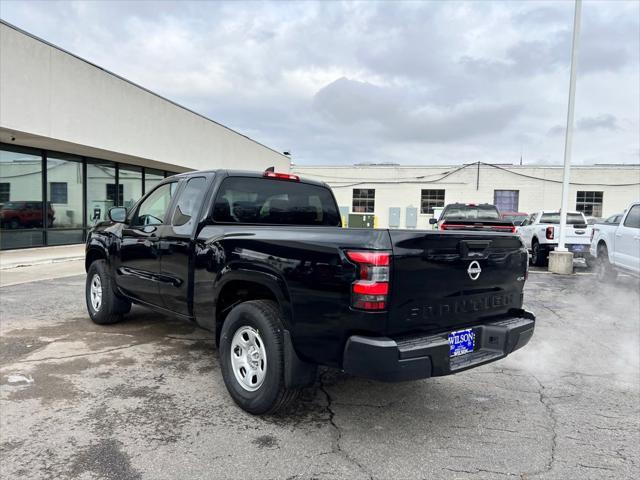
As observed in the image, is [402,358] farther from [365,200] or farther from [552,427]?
[365,200]

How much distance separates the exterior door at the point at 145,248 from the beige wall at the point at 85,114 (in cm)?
750

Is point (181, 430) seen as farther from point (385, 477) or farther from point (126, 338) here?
point (126, 338)

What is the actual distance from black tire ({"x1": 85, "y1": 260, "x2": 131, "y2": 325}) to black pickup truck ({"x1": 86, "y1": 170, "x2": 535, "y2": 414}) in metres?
1.24

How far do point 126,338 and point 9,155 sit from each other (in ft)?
34.2

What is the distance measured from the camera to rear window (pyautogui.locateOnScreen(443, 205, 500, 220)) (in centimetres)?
1286

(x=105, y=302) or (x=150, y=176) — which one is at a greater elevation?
(x=150, y=176)

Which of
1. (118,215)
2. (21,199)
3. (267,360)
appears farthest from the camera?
(21,199)

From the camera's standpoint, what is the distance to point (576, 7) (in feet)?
40.3

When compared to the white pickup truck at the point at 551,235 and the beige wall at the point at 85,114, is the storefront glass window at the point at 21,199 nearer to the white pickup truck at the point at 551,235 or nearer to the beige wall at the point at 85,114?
the beige wall at the point at 85,114

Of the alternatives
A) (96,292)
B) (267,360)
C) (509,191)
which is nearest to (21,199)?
(96,292)

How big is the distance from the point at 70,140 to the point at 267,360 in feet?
38.0

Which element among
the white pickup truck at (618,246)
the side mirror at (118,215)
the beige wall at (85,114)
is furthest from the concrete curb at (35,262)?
the white pickup truck at (618,246)

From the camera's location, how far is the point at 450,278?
3.19 m

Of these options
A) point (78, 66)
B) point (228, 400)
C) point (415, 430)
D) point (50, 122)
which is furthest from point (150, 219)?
point (78, 66)
